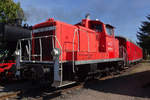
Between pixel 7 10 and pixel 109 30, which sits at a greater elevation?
pixel 7 10

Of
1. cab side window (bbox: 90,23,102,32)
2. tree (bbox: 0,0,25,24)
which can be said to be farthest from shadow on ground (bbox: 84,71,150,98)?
tree (bbox: 0,0,25,24)

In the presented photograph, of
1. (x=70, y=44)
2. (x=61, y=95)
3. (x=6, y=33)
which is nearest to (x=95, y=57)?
(x=70, y=44)

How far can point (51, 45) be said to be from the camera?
19.9 feet

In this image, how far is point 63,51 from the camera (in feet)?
20.3

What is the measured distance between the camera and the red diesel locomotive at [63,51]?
545 centimetres

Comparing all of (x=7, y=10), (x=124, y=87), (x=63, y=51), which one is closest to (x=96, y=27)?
(x=63, y=51)

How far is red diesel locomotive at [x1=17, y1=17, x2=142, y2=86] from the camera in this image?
545 cm

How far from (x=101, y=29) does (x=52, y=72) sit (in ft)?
14.0

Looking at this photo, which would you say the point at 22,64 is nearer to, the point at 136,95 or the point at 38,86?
the point at 38,86

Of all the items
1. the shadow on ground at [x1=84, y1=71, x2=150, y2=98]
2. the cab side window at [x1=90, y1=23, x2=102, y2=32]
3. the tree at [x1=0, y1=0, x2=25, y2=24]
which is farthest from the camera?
the tree at [x1=0, y1=0, x2=25, y2=24]

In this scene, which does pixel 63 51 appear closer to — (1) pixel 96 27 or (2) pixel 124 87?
(1) pixel 96 27

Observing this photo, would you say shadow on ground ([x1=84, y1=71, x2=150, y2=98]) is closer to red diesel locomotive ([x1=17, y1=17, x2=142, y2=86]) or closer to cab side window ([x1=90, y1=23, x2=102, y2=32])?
red diesel locomotive ([x1=17, y1=17, x2=142, y2=86])

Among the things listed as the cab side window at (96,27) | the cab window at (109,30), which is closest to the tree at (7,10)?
the cab side window at (96,27)

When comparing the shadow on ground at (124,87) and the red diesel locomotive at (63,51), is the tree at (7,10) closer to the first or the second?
the red diesel locomotive at (63,51)
